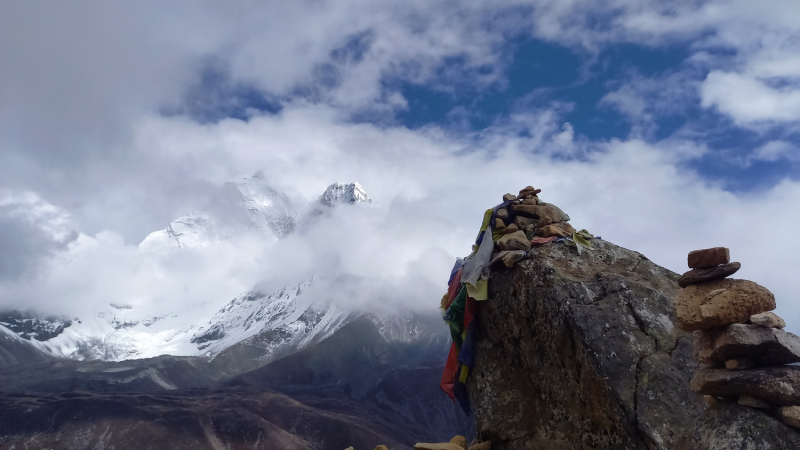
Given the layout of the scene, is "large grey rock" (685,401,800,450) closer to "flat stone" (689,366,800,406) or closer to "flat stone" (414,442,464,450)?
"flat stone" (689,366,800,406)

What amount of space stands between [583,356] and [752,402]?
336 cm

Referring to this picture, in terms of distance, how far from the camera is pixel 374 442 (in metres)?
102

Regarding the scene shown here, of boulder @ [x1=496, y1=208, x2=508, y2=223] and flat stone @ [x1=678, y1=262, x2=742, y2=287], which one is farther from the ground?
boulder @ [x1=496, y1=208, x2=508, y2=223]

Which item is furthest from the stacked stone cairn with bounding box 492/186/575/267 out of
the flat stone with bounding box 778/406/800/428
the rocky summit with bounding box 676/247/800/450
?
the flat stone with bounding box 778/406/800/428

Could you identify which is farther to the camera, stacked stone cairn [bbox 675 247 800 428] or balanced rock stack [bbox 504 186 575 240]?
balanced rock stack [bbox 504 186 575 240]

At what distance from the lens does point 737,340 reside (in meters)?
5.68

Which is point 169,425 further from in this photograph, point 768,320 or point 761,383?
point 768,320

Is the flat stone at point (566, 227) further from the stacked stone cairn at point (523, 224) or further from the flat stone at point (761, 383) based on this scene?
the flat stone at point (761, 383)

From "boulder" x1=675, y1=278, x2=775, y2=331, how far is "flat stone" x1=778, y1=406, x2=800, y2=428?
1.01 metres

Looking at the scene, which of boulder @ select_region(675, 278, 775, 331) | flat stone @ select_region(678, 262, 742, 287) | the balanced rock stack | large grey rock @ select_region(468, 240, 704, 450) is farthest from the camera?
the balanced rock stack

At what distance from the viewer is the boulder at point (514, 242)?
11297mm

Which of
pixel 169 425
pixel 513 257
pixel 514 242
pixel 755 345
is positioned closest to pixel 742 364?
pixel 755 345

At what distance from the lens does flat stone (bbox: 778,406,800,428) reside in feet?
17.4

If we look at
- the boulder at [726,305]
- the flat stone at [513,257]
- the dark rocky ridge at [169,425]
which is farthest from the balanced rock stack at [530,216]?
the dark rocky ridge at [169,425]
